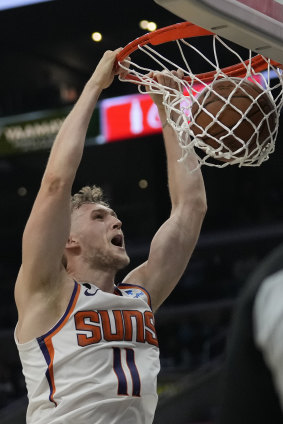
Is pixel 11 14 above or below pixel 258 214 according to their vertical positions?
above

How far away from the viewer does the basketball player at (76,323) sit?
3.27 metres

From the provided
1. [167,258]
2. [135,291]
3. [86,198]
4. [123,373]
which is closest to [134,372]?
A: [123,373]

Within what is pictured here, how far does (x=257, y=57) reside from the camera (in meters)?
3.59

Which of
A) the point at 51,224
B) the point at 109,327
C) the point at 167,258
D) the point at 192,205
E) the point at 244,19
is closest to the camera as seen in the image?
the point at 244,19

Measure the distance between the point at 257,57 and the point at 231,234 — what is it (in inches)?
382

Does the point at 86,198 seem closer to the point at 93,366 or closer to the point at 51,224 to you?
the point at 51,224

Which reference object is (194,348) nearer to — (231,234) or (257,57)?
(231,234)

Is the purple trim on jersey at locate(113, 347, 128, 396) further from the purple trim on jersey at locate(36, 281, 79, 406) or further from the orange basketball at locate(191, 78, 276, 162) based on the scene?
the orange basketball at locate(191, 78, 276, 162)

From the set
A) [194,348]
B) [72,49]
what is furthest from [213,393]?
[72,49]

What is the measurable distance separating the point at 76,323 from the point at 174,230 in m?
0.68

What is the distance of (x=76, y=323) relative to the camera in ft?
11.0

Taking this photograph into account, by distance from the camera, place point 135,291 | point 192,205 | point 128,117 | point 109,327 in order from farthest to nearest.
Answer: point 128,117
point 192,205
point 135,291
point 109,327

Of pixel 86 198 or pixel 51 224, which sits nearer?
pixel 51 224

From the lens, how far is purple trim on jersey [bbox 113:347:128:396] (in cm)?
328
